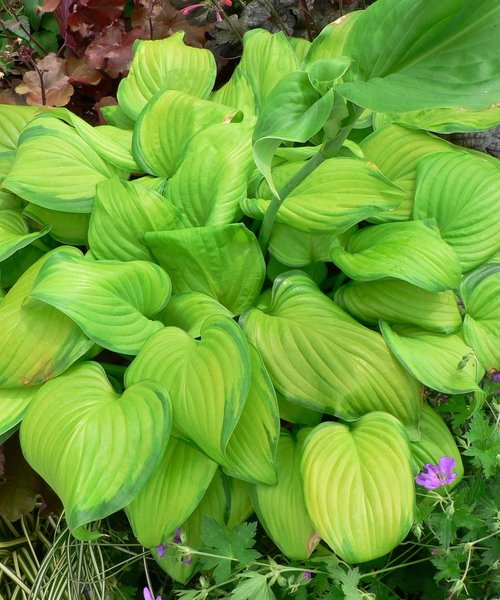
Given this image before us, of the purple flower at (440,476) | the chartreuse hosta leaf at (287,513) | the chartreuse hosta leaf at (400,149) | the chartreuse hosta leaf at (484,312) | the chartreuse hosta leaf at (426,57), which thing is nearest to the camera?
the chartreuse hosta leaf at (426,57)

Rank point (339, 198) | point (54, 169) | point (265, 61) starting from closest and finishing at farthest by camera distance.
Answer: point (339, 198) → point (54, 169) → point (265, 61)

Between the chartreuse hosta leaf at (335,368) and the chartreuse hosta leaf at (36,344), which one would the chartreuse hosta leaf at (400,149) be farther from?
the chartreuse hosta leaf at (36,344)

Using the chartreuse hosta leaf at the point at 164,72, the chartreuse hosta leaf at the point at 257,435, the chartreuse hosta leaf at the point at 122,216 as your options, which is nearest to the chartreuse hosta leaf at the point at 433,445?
the chartreuse hosta leaf at the point at 257,435

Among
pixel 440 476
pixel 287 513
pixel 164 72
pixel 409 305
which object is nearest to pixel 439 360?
pixel 409 305

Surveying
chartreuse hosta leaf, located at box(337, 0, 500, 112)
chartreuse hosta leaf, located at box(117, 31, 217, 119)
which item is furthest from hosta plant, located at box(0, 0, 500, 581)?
chartreuse hosta leaf, located at box(117, 31, 217, 119)

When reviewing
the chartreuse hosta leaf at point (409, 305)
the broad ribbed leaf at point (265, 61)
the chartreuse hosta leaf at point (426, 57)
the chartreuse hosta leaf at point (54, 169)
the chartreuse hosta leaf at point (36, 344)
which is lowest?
the chartreuse hosta leaf at point (36, 344)

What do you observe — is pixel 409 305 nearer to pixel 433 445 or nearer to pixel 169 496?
pixel 433 445
